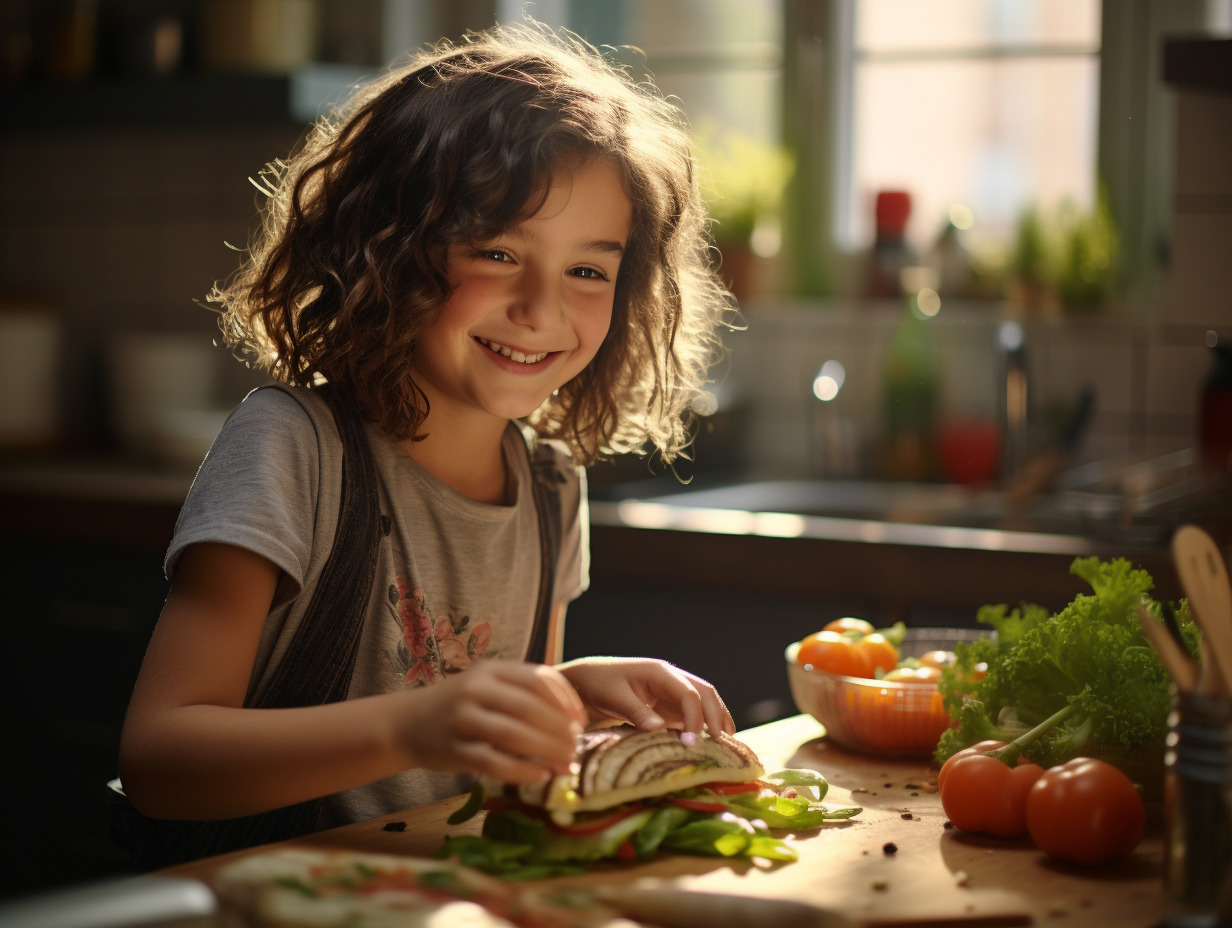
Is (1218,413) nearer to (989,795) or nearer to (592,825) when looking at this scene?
(989,795)

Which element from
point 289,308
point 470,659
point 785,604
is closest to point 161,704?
point 470,659

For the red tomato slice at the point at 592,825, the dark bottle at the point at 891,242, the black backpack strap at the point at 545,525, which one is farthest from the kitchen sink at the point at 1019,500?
the red tomato slice at the point at 592,825

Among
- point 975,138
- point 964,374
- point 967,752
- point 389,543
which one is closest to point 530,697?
point 967,752

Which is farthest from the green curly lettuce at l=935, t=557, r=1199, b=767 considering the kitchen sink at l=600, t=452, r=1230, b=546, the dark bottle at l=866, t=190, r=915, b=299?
the dark bottle at l=866, t=190, r=915, b=299

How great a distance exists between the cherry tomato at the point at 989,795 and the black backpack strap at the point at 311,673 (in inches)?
19.2

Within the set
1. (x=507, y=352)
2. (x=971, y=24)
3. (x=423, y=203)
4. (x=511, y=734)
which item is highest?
(x=971, y=24)

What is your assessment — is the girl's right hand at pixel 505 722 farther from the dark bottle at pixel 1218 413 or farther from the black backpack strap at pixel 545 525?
the dark bottle at pixel 1218 413

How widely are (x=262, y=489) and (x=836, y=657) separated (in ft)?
1.59

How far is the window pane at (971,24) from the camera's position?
8.29ft

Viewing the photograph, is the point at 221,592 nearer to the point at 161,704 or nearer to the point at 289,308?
the point at 161,704

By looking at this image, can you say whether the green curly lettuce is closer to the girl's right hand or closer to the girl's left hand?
the girl's left hand

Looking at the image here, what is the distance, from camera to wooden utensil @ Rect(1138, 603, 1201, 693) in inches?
28.8

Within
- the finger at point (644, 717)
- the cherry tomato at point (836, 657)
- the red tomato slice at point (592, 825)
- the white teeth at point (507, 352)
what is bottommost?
the red tomato slice at point (592, 825)

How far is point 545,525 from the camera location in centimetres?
134
